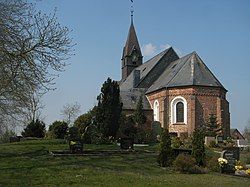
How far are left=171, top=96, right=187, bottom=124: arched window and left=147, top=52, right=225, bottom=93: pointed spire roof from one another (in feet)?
6.15

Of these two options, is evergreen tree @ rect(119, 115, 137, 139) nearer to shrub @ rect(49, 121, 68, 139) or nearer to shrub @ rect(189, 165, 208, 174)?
shrub @ rect(49, 121, 68, 139)

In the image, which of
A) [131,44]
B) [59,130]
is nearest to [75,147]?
[59,130]

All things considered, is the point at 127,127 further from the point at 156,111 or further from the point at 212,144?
the point at 212,144

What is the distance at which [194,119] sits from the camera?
40938 mm

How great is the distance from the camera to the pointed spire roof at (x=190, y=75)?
137 ft

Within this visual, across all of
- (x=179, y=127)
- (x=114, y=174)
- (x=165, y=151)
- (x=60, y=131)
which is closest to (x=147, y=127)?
(x=179, y=127)

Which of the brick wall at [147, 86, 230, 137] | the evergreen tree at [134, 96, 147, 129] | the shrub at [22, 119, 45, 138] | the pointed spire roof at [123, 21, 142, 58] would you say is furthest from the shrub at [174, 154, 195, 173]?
the pointed spire roof at [123, 21, 142, 58]

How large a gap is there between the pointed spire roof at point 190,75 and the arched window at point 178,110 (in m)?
1.87

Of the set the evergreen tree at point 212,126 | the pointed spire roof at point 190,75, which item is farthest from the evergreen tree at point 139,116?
the evergreen tree at point 212,126

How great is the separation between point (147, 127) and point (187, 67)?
879 cm

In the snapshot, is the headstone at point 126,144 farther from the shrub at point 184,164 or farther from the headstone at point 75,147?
the shrub at point 184,164

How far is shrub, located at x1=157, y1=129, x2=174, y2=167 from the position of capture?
16.9 meters

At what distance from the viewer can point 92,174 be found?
12852mm

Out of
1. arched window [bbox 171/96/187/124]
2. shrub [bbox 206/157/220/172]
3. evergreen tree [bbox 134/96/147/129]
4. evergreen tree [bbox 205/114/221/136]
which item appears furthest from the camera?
evergreen tree [bbox 134/96/147/129]
